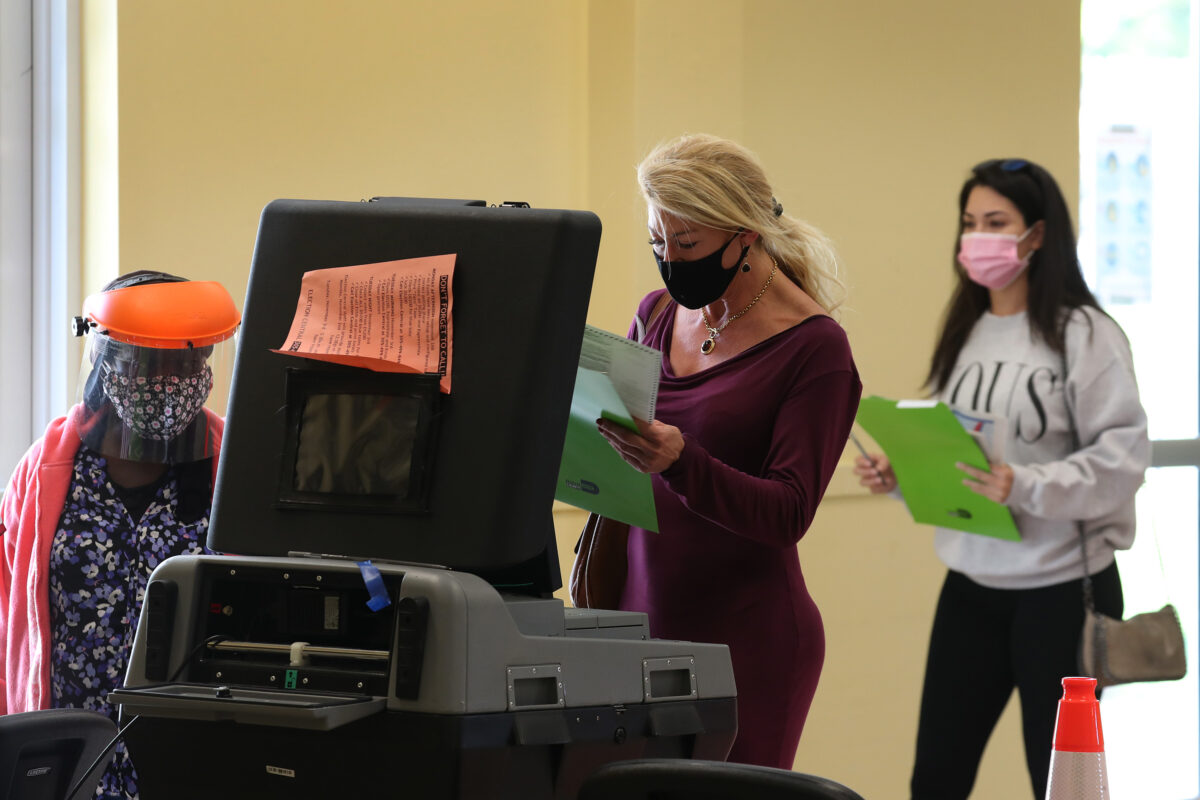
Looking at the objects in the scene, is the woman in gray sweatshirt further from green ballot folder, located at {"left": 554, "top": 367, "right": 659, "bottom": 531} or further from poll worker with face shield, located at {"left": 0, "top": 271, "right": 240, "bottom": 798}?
poll worker with face shield, located at {"left": 0, "top": 271, "right": 240, "bottom": 798}

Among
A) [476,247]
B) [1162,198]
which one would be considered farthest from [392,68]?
[1162,198]

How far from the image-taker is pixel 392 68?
2807 millimetres

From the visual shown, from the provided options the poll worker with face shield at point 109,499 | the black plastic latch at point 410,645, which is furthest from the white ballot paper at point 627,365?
the poll worker with face shield at point 109,499

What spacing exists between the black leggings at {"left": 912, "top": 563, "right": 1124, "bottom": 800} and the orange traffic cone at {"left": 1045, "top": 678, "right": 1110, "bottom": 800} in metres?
1.80

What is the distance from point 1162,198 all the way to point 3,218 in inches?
148

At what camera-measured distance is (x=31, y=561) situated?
1689 mm

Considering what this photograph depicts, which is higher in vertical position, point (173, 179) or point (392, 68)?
point (392, 68)

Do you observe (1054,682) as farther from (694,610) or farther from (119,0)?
(119,0)

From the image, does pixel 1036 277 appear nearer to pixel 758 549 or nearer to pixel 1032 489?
pixel 1032 489

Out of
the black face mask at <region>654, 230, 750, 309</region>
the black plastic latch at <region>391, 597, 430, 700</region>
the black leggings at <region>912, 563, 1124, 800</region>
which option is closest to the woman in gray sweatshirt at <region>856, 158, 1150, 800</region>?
the black leggings at <region>912, 563, 1124, 800</region>

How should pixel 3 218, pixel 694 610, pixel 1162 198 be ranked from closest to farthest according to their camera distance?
pixel 694 610, pixel 3 218, pixel 1162 198

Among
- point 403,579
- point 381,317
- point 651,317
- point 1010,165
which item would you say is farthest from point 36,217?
point 1010,165

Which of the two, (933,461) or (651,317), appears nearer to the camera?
(651,317)

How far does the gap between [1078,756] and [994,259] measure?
208 cm
